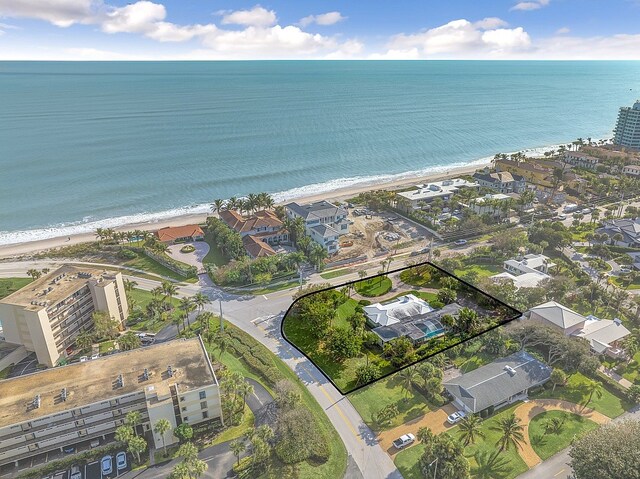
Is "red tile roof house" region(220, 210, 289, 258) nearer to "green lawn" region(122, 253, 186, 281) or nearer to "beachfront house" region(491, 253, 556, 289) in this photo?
"green lawn" region(122, 253, 186, 281)

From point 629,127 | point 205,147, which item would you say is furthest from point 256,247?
point 629,127

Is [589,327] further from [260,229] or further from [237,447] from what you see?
[260,229]

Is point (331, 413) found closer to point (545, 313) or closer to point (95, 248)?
point (545, 313)

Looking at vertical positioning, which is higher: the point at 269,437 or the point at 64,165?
the point at 64,165

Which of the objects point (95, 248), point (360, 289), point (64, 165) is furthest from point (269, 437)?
point (64, 165)

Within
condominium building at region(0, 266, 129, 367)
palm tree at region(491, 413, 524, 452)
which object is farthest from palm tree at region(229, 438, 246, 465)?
condominium building at region(0, 266, 129, 367)
